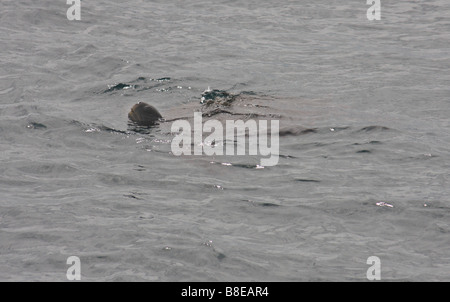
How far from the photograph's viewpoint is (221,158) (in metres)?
9.88

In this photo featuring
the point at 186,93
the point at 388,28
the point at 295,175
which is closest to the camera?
the point at 295,175

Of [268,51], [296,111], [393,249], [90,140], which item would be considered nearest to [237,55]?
[268,51]

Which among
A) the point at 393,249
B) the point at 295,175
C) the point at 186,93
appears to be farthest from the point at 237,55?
the point at 393,249

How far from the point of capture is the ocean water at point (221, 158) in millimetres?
7102

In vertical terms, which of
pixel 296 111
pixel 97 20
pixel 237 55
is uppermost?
pixel 97 20

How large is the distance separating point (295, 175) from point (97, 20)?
35.0 feet

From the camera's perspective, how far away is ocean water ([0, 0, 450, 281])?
710cm

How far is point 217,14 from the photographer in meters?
18.8
